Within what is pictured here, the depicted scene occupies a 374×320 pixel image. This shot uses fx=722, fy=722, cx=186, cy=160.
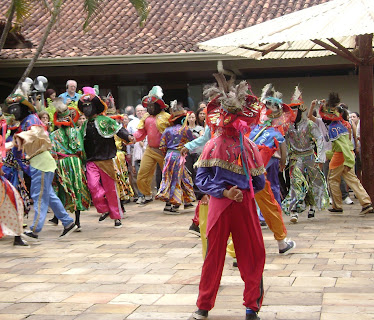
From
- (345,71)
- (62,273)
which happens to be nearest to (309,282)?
(62,273)

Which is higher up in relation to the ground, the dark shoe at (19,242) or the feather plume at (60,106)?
the feather plume at (60,106)

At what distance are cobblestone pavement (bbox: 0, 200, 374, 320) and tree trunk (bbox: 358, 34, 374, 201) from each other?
109cm

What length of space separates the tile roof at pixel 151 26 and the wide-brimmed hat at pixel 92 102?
24.8 feet

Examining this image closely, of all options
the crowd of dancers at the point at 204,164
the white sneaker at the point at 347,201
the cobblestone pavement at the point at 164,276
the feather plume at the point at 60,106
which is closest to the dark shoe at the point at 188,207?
the crowd of dancers at the point at 204,164

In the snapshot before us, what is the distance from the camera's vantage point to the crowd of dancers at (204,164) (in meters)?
5.21

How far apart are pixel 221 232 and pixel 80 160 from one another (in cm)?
500

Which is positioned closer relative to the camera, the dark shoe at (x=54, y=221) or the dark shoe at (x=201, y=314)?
the dark shoe at (x=201, y=314)

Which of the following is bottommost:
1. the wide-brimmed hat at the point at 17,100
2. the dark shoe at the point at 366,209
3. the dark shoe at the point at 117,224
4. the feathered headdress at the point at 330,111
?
the dark shoe at the point at 366,209

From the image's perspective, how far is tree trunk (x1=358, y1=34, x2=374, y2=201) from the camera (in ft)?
34.9

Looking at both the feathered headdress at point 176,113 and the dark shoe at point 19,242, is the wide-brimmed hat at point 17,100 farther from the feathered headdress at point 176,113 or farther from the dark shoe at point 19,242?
the feathered headdress at point 176,113

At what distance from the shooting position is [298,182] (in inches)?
401

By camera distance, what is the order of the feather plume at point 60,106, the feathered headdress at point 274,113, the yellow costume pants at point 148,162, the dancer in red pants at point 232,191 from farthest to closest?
the yellow costume pants at point 148,162
the feather plume at point 60,106
the feathered headdress at point 274,113
the dancer in red pants at point 232,191

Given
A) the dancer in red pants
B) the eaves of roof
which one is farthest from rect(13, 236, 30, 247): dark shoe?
the eaves of roof

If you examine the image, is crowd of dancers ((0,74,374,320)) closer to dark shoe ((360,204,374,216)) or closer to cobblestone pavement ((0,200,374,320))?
dark shoe ((360,204,374,216))
